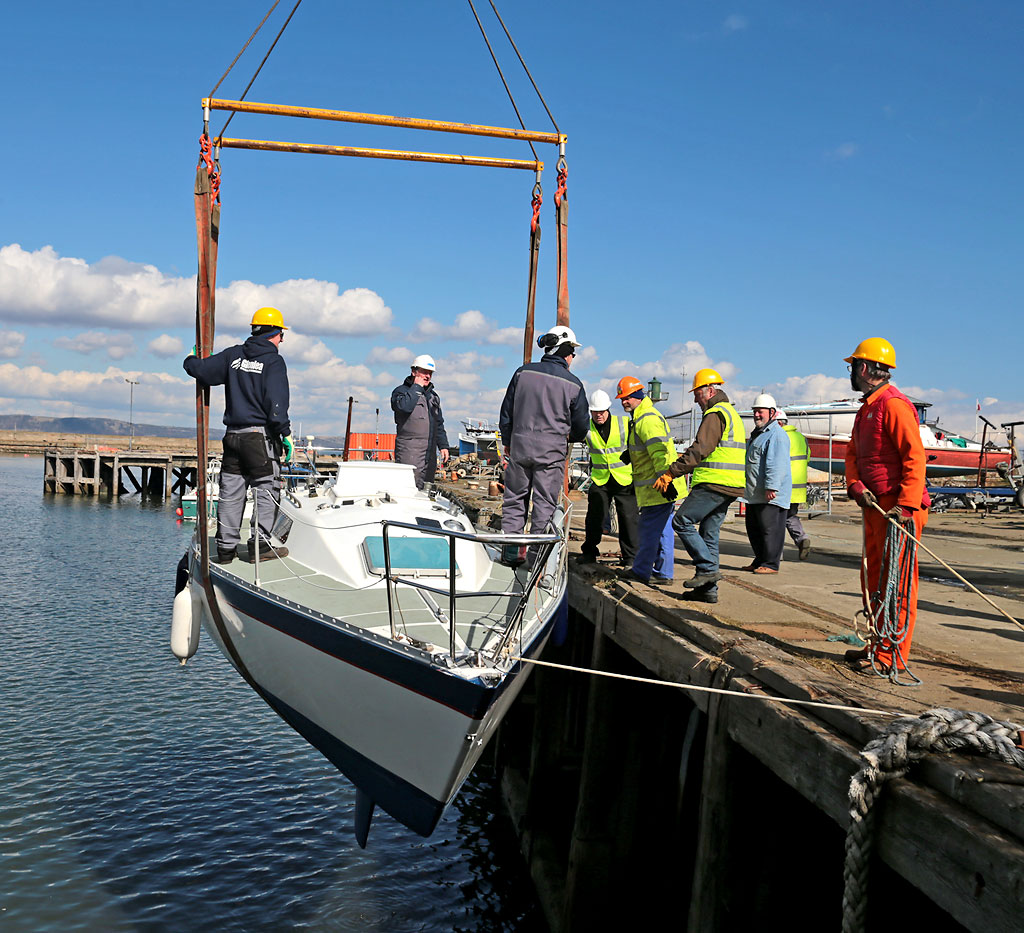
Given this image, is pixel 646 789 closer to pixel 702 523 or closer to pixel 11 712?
pixel 702 523

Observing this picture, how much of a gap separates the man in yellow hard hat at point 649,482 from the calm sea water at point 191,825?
10.9ft

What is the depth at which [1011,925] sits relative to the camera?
246cm

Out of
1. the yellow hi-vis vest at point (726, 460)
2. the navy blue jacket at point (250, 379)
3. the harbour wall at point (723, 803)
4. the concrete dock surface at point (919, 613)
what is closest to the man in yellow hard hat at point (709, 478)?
the yellow hi-vis vest at point (726, 460)

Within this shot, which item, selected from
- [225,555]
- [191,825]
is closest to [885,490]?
[225,555]

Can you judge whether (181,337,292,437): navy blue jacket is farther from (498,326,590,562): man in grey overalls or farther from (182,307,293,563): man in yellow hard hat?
(498,326,590,562): man in grey overalls

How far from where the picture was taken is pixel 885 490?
451 centimetres

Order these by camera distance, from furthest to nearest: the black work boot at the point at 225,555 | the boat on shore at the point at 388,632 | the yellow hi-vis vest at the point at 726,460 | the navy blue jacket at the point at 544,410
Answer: the black work boot at the point at 225,555 < the yellow hi-vis vest at the point at 726,460 < the navy blue jacket at the point at 544,410 < the boat on shore at the point at 388,632

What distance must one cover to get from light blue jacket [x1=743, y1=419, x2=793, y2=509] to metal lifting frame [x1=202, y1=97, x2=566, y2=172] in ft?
12.4

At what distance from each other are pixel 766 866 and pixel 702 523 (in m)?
2.87

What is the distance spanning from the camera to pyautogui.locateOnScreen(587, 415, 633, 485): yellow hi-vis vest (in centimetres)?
813

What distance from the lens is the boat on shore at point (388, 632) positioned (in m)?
4.77

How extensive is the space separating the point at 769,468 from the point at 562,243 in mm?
3086

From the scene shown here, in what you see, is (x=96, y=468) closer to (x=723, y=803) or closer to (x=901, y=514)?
(x=723, y=803)

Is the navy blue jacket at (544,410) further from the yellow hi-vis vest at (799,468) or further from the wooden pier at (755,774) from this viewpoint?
the yellow hi-vis vest at (799,468)
